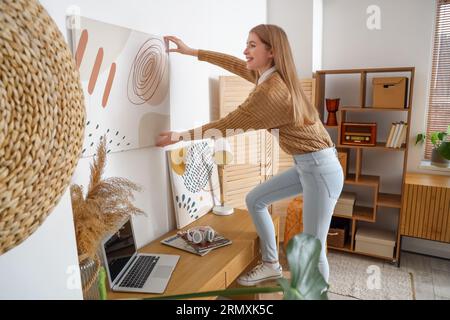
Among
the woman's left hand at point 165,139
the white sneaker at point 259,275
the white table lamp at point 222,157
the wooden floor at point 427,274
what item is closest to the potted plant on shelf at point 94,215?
the woman's left hand at point 165,139

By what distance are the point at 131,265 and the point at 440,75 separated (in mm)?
3081

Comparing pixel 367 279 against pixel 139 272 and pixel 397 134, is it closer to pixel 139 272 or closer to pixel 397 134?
pixel 397 134

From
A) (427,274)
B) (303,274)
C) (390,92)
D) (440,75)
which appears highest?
(440,75)

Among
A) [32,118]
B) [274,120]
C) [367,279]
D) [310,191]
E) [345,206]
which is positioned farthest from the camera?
[345,206]

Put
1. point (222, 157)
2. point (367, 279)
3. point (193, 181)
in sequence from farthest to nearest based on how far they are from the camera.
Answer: point (367, 279) < point (222, 157) < point (193, 181)

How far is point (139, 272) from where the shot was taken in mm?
1570

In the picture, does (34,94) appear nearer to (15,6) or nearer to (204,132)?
(15,6)

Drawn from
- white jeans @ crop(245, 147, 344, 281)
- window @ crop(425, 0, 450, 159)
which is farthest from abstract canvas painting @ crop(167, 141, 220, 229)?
window @ crop(425, 0, 450, 159)

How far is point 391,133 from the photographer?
9.84ft

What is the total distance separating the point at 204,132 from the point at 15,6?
1.39 metres

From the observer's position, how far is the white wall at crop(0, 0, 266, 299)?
609 millimetres

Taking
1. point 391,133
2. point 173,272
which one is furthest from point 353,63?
point 173,272

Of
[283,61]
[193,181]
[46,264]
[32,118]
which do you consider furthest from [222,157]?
[32,118]

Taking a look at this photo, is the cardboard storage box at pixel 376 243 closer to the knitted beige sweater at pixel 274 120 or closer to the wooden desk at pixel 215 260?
the wooden desk at pixel 215 260
